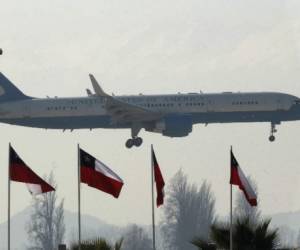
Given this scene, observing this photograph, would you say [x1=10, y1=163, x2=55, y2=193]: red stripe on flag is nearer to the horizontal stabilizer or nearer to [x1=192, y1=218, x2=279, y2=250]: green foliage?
[x1=192, y1=218, x2=279, y2=250]: green foliage

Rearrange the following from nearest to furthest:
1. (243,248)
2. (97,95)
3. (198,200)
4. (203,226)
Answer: (243,248) < (97,95) < (203,226) < (198,200)

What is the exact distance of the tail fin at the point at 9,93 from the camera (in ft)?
378

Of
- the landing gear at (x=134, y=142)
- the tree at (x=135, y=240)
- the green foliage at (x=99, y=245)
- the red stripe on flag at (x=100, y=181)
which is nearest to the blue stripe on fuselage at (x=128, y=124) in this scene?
the landing gear at (x=134, y=142)

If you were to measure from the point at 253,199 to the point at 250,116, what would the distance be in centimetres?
5621

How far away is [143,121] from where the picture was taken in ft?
364

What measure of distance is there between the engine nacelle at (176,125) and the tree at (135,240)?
4181 centimetres

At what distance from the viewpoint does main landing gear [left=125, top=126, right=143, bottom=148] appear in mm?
110688

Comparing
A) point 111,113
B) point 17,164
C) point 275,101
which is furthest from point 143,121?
point 17,164

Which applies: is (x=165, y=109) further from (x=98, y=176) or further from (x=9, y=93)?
(x=98, y=176)

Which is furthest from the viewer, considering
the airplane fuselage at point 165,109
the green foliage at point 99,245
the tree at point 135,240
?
the tree at point 135,240

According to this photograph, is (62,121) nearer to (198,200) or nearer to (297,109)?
(297,109)

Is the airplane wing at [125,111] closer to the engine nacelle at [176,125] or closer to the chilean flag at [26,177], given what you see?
the engine nacelle at [176,125]

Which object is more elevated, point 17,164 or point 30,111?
point 30,111

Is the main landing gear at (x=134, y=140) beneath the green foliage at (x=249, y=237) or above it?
above
